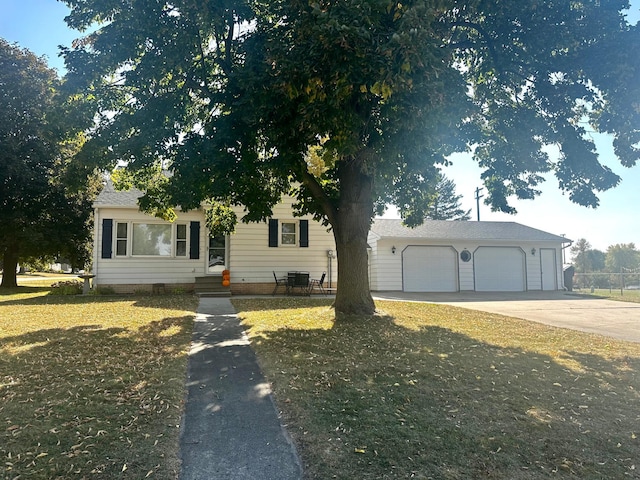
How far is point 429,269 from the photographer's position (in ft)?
63.0

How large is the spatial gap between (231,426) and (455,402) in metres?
2.17

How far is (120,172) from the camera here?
39.2ft

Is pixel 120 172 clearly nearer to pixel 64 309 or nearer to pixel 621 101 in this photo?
pixel 64 309

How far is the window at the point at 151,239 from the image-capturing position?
1584 cm

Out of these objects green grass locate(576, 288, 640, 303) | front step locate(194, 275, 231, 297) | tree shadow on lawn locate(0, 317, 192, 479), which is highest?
front step locate(194, 275, 231, 297)

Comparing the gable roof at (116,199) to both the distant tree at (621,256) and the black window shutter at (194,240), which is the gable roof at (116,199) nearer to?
the black window shutter at (194,240)

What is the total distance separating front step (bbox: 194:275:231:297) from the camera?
609 inches

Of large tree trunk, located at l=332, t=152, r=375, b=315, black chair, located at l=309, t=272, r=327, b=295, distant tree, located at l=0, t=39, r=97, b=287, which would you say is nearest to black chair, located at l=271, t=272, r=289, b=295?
black chair, located at l=309, t=272, r=327, b=295

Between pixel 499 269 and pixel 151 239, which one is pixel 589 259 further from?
pixel 151 239

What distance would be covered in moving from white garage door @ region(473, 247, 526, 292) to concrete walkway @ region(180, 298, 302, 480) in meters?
16.4

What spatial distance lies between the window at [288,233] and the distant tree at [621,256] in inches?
1691

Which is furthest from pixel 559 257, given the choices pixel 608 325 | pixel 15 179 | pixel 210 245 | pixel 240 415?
pixel 15 179

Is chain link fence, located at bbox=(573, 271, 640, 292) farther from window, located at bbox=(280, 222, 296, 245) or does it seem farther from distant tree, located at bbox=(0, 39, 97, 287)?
distant tree, located at bbox=(0, 39, 97, 287)

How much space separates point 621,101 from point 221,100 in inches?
305
